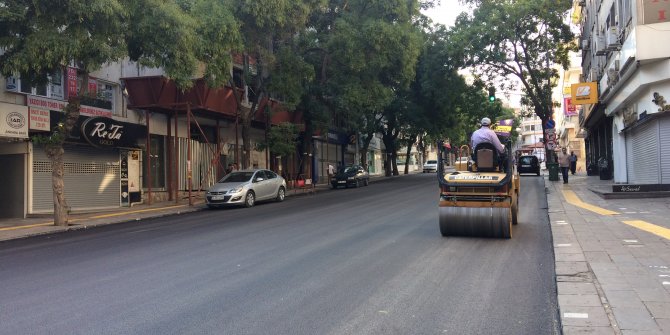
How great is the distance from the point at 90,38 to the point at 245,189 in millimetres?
7639

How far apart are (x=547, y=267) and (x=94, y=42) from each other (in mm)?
11023

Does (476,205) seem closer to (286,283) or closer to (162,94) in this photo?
(286,283)

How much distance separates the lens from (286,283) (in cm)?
600

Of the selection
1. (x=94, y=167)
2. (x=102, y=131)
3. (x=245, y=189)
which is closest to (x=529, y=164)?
(x=245, y=189)

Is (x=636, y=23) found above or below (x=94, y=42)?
above

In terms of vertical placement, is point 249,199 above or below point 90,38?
below

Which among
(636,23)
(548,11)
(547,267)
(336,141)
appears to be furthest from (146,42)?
(336,141)

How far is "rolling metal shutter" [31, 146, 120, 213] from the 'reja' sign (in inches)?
33.9

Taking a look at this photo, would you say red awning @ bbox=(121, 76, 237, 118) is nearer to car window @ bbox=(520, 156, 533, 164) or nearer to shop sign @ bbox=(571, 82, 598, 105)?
shop sign @ bbox=(571, 82, 598, 105)

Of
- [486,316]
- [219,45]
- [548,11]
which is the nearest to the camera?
[486,316]

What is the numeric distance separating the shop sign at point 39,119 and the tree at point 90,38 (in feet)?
10.4

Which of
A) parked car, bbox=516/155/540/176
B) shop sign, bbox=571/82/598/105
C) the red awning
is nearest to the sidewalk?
shop sign, bbox=571/82/598/105

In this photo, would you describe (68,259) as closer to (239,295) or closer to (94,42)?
(239,295)

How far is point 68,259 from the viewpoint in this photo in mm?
8242
